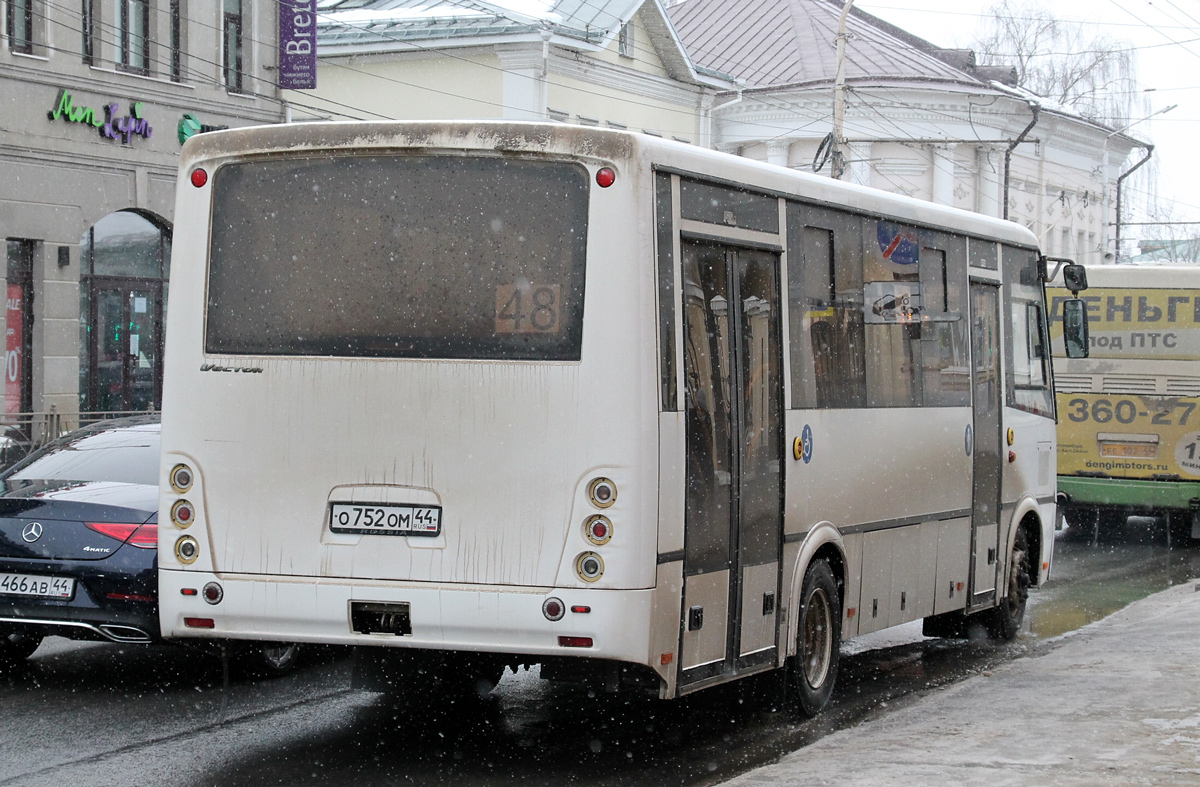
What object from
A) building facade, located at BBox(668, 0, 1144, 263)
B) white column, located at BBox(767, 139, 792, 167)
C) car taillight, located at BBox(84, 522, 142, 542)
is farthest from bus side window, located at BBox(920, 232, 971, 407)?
white column, located at BBox(767, 139, 792, 167)

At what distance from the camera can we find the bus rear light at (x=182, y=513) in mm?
7535

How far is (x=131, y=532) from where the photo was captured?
8.96 metres

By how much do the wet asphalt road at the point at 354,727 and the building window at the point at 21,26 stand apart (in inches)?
616

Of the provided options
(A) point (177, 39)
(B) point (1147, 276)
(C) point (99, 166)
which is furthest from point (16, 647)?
(A) point (177, 39)

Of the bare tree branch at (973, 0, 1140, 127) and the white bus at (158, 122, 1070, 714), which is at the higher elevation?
the bare tree branch at (973, 0, 1140, 127)

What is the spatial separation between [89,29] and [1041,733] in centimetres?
2135

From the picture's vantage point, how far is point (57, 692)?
366 inches

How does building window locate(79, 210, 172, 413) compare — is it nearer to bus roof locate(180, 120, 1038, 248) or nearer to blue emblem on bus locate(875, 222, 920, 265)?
blue emblem on bus locate(875, 222, 920, 265)

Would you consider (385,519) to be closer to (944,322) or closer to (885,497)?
(885,497)

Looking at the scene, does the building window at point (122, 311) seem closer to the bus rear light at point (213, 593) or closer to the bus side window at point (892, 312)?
the bus side window at point (892, 312)

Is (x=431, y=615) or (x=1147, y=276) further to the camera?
(x=1147, y=276)

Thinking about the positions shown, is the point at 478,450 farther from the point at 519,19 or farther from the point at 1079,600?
the point at 519,19

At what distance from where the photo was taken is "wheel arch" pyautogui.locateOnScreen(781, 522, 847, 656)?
8.56m

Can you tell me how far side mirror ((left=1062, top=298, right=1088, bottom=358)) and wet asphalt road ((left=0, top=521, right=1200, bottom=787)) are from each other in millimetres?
2950
